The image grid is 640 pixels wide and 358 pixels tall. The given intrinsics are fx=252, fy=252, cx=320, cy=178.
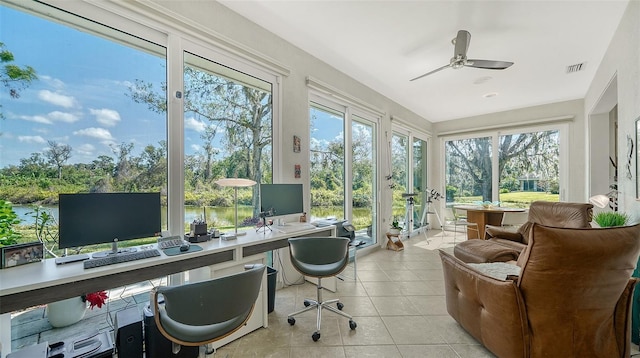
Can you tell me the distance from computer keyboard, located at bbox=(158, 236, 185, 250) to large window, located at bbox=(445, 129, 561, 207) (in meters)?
6.67

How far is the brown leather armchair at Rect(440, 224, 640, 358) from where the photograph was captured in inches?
56.5

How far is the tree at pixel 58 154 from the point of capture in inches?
67.3

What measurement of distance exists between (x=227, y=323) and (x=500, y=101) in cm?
633

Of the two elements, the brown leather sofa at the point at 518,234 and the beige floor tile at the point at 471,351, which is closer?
the beige floor tile at the point at 471,351

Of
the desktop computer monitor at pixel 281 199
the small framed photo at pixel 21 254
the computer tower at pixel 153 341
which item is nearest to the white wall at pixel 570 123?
the desktop computer monitor at pixel 281 199

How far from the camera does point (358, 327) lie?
7.36 feet

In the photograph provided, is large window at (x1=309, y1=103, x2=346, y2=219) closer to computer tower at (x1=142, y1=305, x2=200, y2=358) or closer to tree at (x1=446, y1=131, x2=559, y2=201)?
computer tower at (x1=142, y1=305, x2=200, y2=358)

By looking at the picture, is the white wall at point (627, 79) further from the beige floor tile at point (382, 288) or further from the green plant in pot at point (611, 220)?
the beige floor tile at point (382, 288)

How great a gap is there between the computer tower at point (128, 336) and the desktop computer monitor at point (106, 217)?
1.73 feet

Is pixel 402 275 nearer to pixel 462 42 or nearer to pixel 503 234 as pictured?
pixel 503 234

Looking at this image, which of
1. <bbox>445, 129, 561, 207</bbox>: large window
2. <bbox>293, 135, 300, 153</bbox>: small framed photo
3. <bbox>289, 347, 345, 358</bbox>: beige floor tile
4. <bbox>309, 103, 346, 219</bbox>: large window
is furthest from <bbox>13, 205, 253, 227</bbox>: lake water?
<bbox>445, 129, 561, 207</bbox>: large window

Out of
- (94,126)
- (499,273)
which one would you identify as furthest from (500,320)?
(94,126)

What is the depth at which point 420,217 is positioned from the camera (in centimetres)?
673

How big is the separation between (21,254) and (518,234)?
4943mm
